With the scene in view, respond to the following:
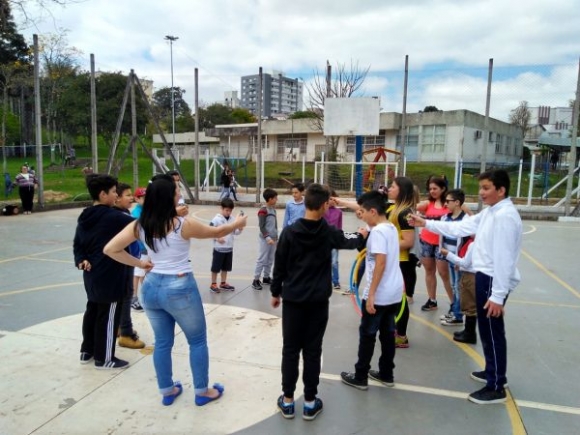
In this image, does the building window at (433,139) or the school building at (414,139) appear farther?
the school building at (414,139)

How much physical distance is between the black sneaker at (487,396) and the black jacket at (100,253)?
3104 mm

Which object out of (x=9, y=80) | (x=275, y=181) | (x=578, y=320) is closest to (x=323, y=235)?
(x=578, y=320)

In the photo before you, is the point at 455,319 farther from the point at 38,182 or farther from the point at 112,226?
the point at 38,182

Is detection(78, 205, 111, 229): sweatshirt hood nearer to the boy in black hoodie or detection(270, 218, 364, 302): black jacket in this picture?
the boy in black hoodie

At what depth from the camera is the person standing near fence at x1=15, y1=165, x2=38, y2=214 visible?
547 inches

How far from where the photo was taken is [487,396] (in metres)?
3.42

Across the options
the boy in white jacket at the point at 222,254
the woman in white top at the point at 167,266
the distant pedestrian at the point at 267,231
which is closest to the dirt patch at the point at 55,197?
the boy in white jacket at the point at 222,254

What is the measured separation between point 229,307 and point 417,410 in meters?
2.90

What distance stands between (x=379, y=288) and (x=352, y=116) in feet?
48.0

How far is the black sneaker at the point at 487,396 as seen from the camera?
3.40 meters

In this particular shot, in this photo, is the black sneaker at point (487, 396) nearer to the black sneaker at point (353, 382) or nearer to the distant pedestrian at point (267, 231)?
the black sneaker at point (353, 382)

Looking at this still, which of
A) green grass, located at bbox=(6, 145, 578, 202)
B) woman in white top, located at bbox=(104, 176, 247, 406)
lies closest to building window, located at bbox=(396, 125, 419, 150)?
green grass, located at bbox=(6, 145, 578, 202)

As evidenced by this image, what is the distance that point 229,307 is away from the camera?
5.60 m

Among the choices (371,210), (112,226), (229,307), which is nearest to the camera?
(371,210)
